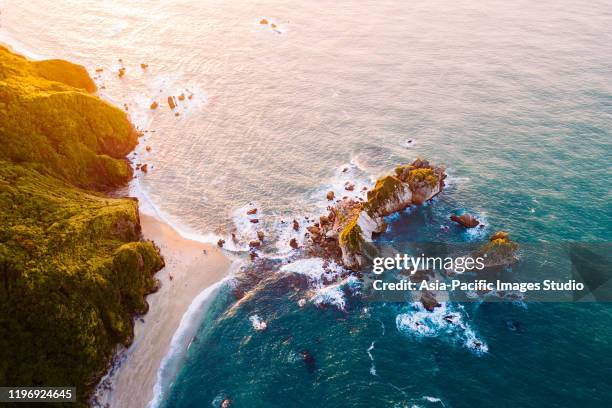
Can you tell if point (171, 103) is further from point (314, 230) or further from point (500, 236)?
point (500, 236)

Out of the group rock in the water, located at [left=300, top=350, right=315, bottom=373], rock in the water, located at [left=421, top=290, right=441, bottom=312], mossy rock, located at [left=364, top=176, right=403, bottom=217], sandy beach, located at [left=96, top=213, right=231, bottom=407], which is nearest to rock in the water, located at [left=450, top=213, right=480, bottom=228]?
mossy rock, located at [left=364, top=176, right=403, bottom=217]

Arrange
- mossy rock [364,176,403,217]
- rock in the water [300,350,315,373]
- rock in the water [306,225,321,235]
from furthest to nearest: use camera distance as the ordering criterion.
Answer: mossy rock [364,176,403,217]
rock in the water [306,225,321,235]
rock in the water [300,350,315,373]

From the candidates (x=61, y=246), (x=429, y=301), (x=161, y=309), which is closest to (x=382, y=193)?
(x=429, y=301)

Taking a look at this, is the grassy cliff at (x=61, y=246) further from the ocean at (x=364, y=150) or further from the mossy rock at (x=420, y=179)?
the mossy rock at (x=420, y=179)

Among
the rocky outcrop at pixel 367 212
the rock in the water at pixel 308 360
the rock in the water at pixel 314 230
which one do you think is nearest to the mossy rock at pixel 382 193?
the rocky outcrop at pixel 367 212

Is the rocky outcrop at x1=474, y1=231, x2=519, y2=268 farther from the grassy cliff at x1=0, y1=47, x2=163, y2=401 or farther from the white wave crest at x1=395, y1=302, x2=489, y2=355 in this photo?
the grassy cliff at x1=0, y1=47, x2=163, y2=401

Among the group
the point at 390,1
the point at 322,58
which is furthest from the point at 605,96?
the point at 390,1

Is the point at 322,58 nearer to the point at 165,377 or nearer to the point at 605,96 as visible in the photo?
the point at 605,96
